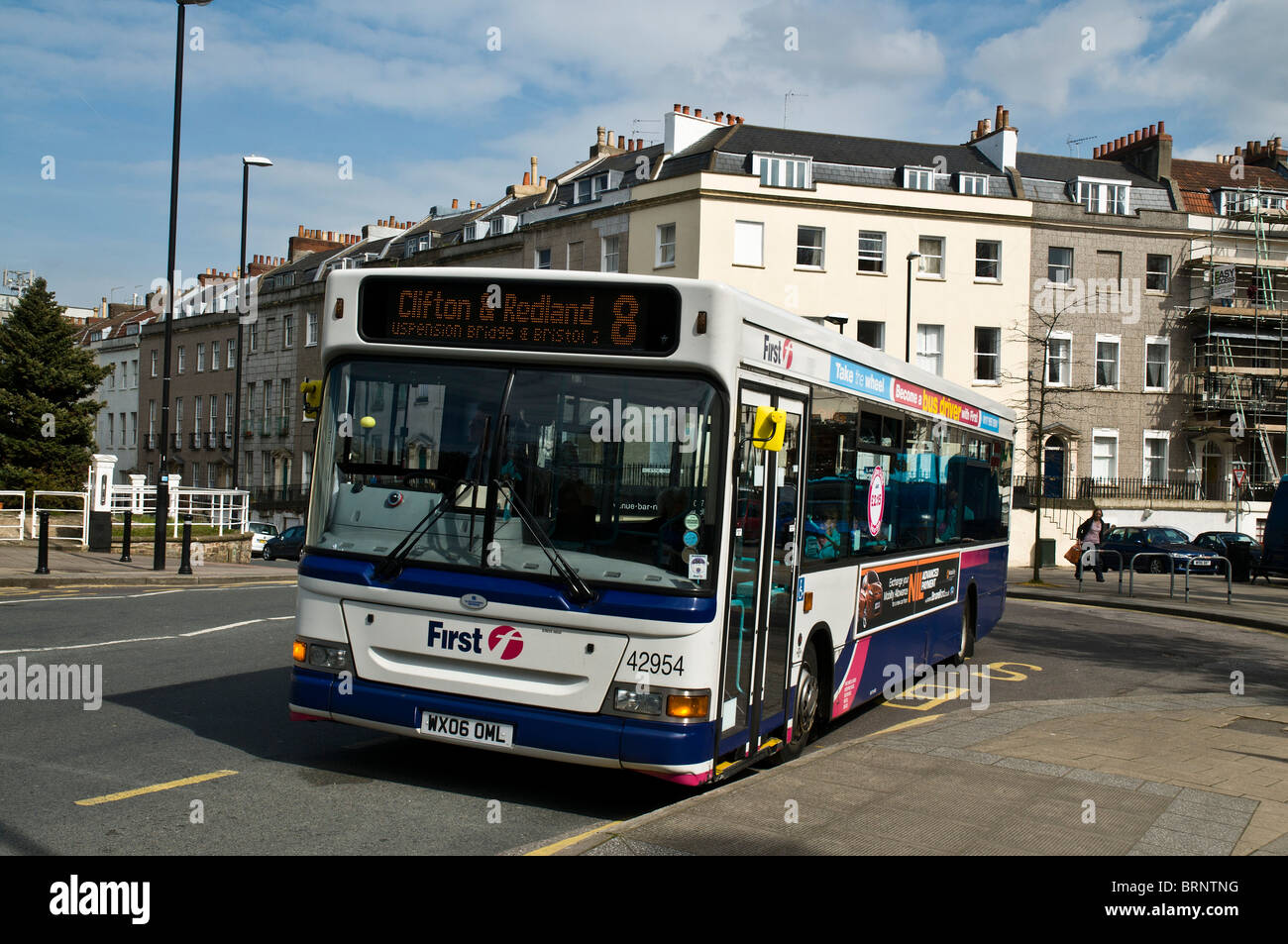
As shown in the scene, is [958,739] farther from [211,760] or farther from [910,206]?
[910,206]

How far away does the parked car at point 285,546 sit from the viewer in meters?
38.1

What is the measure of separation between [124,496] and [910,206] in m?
28.8

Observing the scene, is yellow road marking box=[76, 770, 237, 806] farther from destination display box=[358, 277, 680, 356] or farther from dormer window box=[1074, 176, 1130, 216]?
dormer window box=[1074, 176, 1130, 216]

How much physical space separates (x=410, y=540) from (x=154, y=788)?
1973 millimetres

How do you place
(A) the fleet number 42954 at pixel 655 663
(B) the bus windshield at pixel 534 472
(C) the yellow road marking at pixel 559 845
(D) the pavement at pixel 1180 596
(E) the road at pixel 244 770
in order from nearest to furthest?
(C) the yellow road marking at pixel 559 845
(E) the road at pixel 244 770
(A) the fleet number 42954 at pixel 655 663
(B) the bus windshield at pixel 534 472
(D) the pavement at pixel 1180 596

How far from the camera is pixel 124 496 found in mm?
29797

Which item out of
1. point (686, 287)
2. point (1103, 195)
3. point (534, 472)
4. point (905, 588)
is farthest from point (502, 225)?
point (534, 472)

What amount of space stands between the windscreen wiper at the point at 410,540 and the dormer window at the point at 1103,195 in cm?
4492

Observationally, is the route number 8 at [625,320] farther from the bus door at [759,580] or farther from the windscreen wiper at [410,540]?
the windscreen wiper at [410,540]

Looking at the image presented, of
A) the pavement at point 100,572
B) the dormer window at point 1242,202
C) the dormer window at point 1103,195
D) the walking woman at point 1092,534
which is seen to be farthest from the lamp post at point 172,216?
the dormer window at point 1242,202

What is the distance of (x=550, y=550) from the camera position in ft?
21.1

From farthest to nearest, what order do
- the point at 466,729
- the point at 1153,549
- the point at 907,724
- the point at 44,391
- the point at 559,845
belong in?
the point at 1153,549
the point at 44,391
the point at 907,724
the point at 466,729
the point at 559,845

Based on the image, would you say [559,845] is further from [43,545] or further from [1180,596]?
[1180,596]

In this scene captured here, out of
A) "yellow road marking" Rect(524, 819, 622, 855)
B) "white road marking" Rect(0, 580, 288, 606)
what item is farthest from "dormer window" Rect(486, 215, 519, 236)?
"yellow road marking" Rect(524, 819, 622, 855)
